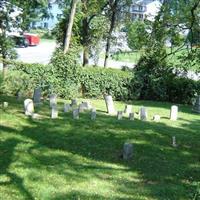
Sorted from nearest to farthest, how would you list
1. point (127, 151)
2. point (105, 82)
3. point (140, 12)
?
point (127, 151)
point (105, 82)
point (140, 12)

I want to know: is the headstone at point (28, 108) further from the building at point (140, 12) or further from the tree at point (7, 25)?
the building at point (140, 12)

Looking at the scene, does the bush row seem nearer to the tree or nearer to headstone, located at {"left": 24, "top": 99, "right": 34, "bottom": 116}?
the tree

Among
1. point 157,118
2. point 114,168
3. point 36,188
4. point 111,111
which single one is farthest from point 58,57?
point 36,188

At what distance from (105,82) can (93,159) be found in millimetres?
14792

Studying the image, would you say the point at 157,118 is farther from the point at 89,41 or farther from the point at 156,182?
the point at 89,41

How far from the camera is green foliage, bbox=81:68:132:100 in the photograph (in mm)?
26859

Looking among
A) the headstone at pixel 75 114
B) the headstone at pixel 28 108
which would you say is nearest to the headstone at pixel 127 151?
the headstone at pixel 75 114

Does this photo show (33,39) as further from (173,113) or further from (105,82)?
(173,113)

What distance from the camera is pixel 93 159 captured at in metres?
12.6

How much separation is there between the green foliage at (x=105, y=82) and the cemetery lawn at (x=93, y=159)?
25.7 ft

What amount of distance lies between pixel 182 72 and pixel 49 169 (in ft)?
66.3

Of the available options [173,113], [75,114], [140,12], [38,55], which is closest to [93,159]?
[75,114]

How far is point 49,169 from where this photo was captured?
1131 centimetres

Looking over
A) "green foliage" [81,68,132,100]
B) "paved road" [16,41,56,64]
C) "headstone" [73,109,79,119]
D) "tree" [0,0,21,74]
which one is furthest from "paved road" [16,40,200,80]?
"headstone" [73,109,79,119]
